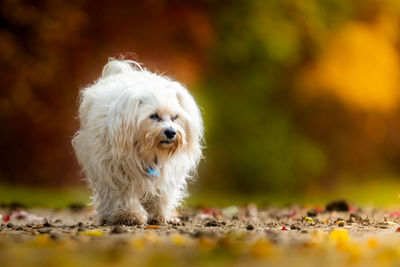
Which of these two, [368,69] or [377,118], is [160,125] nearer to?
[368,69]

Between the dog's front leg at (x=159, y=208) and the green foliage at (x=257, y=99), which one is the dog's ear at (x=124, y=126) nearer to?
the dog's front leg at (x=159, y=208)

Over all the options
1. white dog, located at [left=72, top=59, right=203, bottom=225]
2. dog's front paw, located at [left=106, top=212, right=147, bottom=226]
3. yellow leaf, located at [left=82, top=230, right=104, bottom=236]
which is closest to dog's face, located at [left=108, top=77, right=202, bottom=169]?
white dog, located at [left=72, top=59, right=203, bottom=225]

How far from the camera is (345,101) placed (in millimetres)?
18703

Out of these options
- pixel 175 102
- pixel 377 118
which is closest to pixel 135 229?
pixel 175 102

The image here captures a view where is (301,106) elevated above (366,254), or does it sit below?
above

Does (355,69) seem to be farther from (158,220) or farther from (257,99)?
(158,220)

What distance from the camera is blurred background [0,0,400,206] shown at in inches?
586

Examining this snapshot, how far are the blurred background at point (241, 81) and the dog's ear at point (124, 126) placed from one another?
735 cm

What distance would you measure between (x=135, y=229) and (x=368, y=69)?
13.7m

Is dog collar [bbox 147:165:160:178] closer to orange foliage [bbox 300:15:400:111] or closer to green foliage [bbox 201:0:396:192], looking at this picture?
green foliage [bbox 201:0:396:192]

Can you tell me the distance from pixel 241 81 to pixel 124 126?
11.9 m

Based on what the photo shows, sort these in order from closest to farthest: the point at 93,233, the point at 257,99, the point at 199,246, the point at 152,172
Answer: the point at 199,246 → the point at 93,233 → the point at 152,172 → the point at 257,99

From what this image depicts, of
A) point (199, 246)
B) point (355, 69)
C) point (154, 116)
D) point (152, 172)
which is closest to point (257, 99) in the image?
point (355, 69)

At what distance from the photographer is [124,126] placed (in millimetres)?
6367
